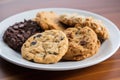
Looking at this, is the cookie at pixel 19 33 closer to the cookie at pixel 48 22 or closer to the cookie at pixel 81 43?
the cookie at pixel 48 22

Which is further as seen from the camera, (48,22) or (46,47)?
(48,22)

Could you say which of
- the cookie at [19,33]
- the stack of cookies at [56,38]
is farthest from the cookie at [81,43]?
the cookie at [19,33]

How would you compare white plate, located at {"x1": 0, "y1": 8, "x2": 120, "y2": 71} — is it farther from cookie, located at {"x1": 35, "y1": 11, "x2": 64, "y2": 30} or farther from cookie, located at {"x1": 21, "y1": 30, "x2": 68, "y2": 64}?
cookie, located at {"x1": 35, "y1": 11, "x2": 64, "y2": 30}

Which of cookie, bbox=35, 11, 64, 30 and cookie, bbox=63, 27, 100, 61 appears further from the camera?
cookie, bbox=35, 11, 64, 30

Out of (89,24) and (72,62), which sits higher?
(89,24)

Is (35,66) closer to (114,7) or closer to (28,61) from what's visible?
(28,61)

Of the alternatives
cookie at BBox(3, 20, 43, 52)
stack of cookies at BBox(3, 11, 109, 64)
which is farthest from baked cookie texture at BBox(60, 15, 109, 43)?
cookie at BBox(3, 20, 43, 52)

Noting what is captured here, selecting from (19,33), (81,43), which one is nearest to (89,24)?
(81,43)

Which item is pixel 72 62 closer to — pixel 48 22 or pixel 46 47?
pixel 46 47
